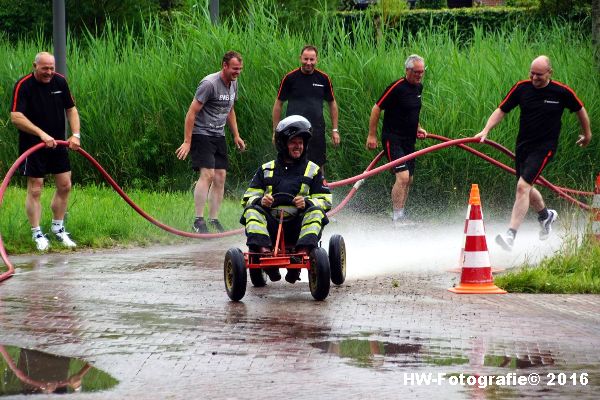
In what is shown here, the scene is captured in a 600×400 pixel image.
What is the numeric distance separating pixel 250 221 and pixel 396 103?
216 inches

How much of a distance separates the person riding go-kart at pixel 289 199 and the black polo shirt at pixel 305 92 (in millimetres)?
5236

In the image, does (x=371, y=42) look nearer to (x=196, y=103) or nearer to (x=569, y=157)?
(x=569, y=157)

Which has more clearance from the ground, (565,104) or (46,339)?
(565,104)

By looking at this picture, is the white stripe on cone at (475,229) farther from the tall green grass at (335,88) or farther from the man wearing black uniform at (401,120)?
the tall green grass at (335,88)

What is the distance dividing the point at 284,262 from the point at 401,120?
576 centimetres

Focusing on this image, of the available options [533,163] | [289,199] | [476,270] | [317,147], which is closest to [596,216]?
[533,163]

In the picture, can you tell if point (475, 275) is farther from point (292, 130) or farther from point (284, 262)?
point (292, 130)

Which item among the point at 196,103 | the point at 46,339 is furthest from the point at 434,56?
the point at 46,339

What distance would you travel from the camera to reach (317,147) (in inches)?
634

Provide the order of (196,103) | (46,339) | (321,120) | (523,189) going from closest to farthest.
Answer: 1. (46,339)
2. (523,189)
3. (196,103)
4. (321,120)

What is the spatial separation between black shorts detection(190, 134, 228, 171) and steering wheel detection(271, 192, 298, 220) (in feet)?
14.6

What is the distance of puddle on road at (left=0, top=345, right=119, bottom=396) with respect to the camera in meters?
6.83

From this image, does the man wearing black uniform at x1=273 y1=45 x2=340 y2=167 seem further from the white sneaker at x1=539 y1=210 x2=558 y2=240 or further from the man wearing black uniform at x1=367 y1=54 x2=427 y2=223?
the white sneaker at x1=539 y1=210 x2=558 y2=240

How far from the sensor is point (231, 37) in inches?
769
